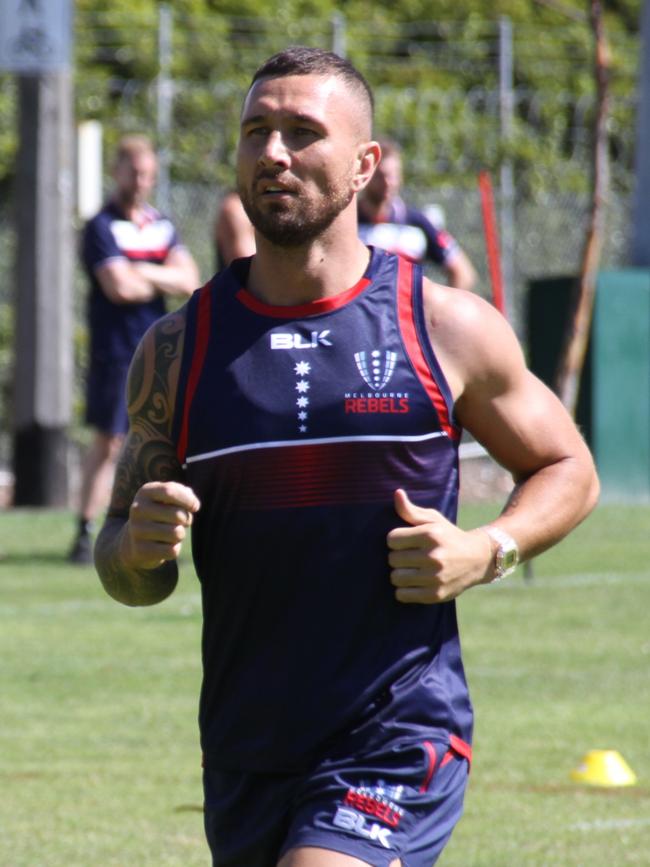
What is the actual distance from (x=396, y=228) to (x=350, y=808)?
9.15 m

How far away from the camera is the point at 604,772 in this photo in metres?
6.79

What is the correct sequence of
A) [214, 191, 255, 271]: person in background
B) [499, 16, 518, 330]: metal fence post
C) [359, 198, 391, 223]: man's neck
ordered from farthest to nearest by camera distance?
[499, 16, 518, 330]: metal fence post, [359, 198, 391, 223]: man's neck, [214, 191, 255, 271]: person in background

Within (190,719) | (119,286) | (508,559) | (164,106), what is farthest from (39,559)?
(508,559)

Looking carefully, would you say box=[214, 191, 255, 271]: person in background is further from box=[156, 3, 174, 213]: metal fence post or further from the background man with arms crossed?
the background man with arms crossed

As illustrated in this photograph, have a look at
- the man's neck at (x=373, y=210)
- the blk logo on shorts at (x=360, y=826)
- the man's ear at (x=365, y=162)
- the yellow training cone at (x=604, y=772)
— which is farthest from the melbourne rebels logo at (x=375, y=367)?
the man's neck at (x=373, y=210)

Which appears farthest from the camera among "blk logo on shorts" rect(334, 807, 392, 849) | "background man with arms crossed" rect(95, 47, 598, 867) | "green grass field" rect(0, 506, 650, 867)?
"green grass field" rect(0, 506, 650, 867)

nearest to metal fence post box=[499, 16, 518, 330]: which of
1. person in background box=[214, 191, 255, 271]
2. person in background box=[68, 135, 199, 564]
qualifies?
person in background box=[68, 135, 199, 564]

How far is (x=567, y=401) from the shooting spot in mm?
12539

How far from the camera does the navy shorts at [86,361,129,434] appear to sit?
40.4 feet

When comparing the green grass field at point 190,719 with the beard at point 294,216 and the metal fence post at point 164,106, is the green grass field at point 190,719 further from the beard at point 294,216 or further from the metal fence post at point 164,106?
the metal fence post at point 164,106

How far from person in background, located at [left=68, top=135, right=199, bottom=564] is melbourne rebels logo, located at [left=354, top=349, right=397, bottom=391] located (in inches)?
316

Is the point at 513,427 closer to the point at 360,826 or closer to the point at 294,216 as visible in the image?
the point at 294,216

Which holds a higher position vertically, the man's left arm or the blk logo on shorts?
the man's left arm

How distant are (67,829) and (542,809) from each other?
1.51 meters
